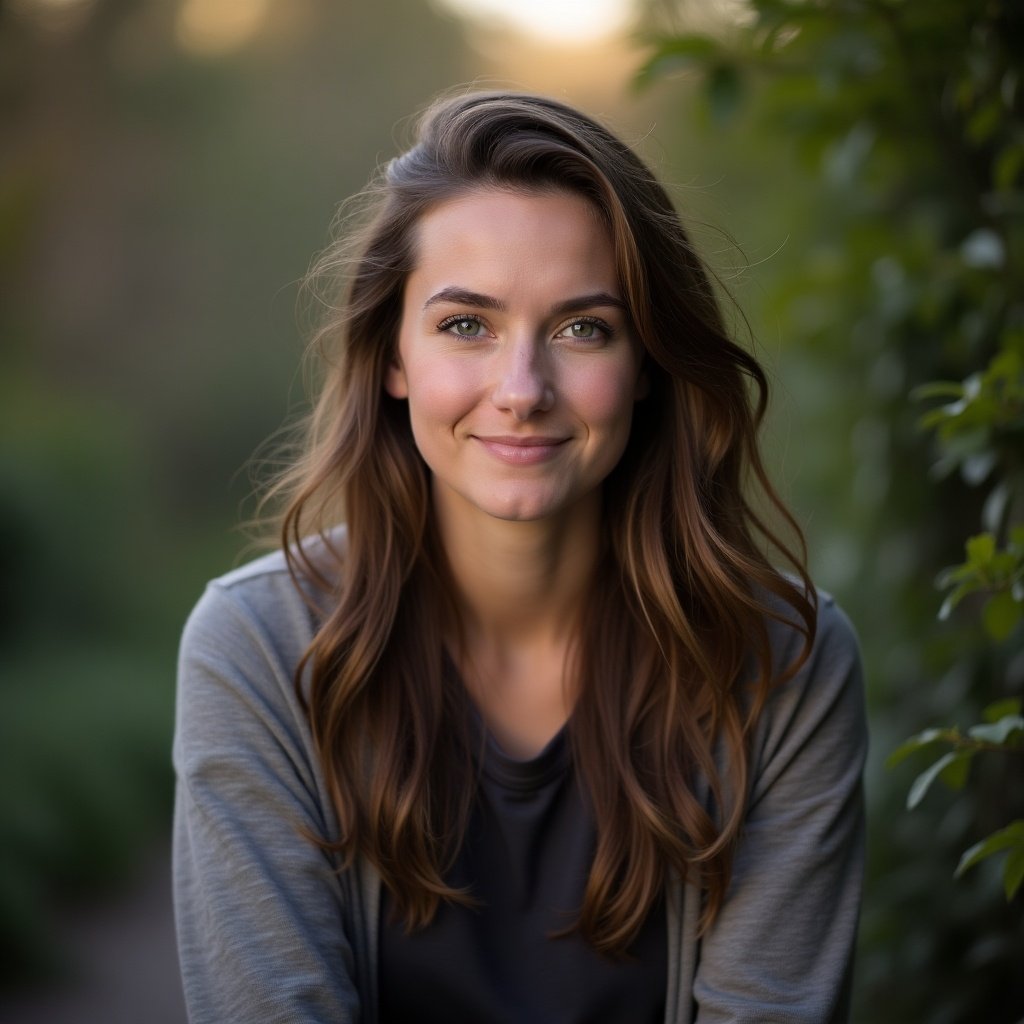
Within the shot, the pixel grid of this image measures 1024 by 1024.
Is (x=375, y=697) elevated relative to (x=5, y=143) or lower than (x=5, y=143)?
lower

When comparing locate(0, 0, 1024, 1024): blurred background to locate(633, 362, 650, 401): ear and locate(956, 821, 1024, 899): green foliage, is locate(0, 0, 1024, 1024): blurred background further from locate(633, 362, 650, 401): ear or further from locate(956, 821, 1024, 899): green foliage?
locate(633, 362, 650, 401): ear

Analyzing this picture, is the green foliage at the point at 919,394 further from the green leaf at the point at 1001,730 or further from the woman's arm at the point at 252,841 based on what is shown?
the woman's arm at the point at 252,841

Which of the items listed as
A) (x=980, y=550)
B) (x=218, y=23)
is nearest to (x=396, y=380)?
(x=980, y=550)

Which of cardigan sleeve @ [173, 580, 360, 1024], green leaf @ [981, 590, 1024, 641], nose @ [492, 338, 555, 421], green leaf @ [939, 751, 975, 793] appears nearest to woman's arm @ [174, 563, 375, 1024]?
cardigan sleeve @ [173, 580, 360, 1024]

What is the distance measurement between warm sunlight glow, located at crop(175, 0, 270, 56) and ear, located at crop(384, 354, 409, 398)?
24.2 feet

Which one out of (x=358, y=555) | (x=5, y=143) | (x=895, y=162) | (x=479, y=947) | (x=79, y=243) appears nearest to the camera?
(x=479, y=947)

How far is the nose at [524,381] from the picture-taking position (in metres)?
1.79

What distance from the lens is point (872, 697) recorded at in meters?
2.82

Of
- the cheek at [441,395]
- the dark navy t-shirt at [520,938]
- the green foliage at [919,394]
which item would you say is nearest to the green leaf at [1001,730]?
the green foliage at [919,394]

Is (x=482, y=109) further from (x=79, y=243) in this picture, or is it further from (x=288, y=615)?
(x=79, y=243)

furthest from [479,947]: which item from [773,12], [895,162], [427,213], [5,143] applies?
[5,143]

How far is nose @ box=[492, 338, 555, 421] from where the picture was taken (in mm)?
1791

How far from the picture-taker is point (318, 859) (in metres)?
1.85

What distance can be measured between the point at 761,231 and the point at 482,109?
221 cm
